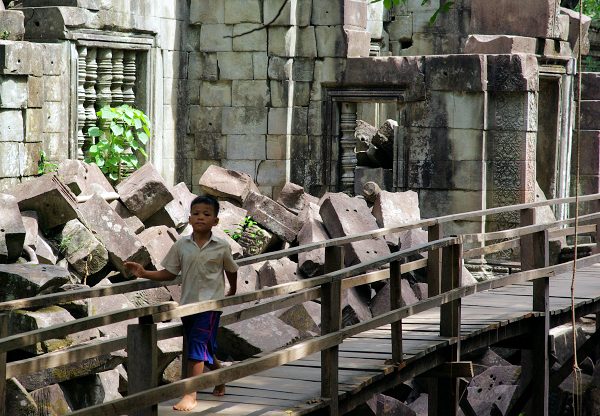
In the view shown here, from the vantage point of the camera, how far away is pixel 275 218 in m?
12.7

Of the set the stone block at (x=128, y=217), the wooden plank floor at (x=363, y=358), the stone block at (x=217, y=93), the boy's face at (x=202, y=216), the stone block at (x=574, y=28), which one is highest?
the stone block at (x=574, y=28)

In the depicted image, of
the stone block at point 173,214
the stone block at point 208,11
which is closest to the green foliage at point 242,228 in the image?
the stone block at point 173,214

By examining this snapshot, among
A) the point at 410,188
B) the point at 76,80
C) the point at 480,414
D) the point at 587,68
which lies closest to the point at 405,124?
the point at 410,188

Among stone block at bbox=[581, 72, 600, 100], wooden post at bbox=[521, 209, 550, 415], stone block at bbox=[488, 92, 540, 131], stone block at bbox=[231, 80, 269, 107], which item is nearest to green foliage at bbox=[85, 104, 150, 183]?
stone block at bbox=[231, 80, 269, 107]

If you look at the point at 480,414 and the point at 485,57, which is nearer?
the point at 480,414

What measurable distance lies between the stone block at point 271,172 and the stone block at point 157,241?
12.3ft

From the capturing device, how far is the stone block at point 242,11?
15188 mm

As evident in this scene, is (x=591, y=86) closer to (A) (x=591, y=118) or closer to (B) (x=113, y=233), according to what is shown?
(A) (x=591, y=118)

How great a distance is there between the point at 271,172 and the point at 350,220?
2918mm

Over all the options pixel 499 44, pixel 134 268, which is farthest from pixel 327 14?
pixel 134 268

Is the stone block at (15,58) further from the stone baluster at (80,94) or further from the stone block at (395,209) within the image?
the stone block at (395,209)

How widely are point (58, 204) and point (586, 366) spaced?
5053 mm

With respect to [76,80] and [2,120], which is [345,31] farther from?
[2,120]

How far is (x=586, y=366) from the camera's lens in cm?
1200
